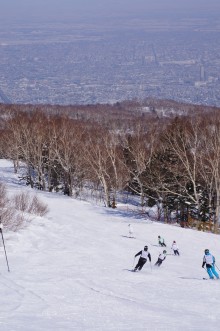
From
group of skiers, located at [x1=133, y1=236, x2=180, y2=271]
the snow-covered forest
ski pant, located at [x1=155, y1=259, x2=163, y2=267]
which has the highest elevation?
group of skiers, located at [x1=133, y1=236, x2=180, y2=271]

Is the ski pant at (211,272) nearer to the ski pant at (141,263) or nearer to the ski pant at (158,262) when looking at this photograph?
the ski pant at (141,263)

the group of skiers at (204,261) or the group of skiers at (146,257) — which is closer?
the group of skiers at (204,261)

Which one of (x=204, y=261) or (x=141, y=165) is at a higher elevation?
(x=204, y=261)

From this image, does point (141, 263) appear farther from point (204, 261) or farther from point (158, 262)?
point (204, 261)

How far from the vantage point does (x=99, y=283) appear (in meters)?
17.4

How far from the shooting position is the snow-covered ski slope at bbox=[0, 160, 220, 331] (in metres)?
13.1

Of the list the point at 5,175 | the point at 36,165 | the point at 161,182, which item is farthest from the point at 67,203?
the point at 5,175

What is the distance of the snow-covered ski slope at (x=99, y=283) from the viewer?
1307cm

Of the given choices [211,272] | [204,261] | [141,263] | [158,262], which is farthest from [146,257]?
[211,272]

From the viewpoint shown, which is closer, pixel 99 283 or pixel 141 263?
pixel 99 283

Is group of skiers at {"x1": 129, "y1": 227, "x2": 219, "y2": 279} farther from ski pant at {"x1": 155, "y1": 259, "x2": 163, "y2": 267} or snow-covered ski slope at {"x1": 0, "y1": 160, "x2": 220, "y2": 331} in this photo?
snow-covered ski slope at {"x1": 0, "y1": 160, "x2": 220, "y2": 331}

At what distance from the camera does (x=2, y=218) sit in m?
23.8

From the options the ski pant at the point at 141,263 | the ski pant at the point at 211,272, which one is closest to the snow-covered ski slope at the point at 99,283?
the ski pant at the point at 141,263

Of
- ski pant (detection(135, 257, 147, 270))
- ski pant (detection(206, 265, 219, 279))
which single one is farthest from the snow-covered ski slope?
ski pant (detection(206, 265, 219, 279))
